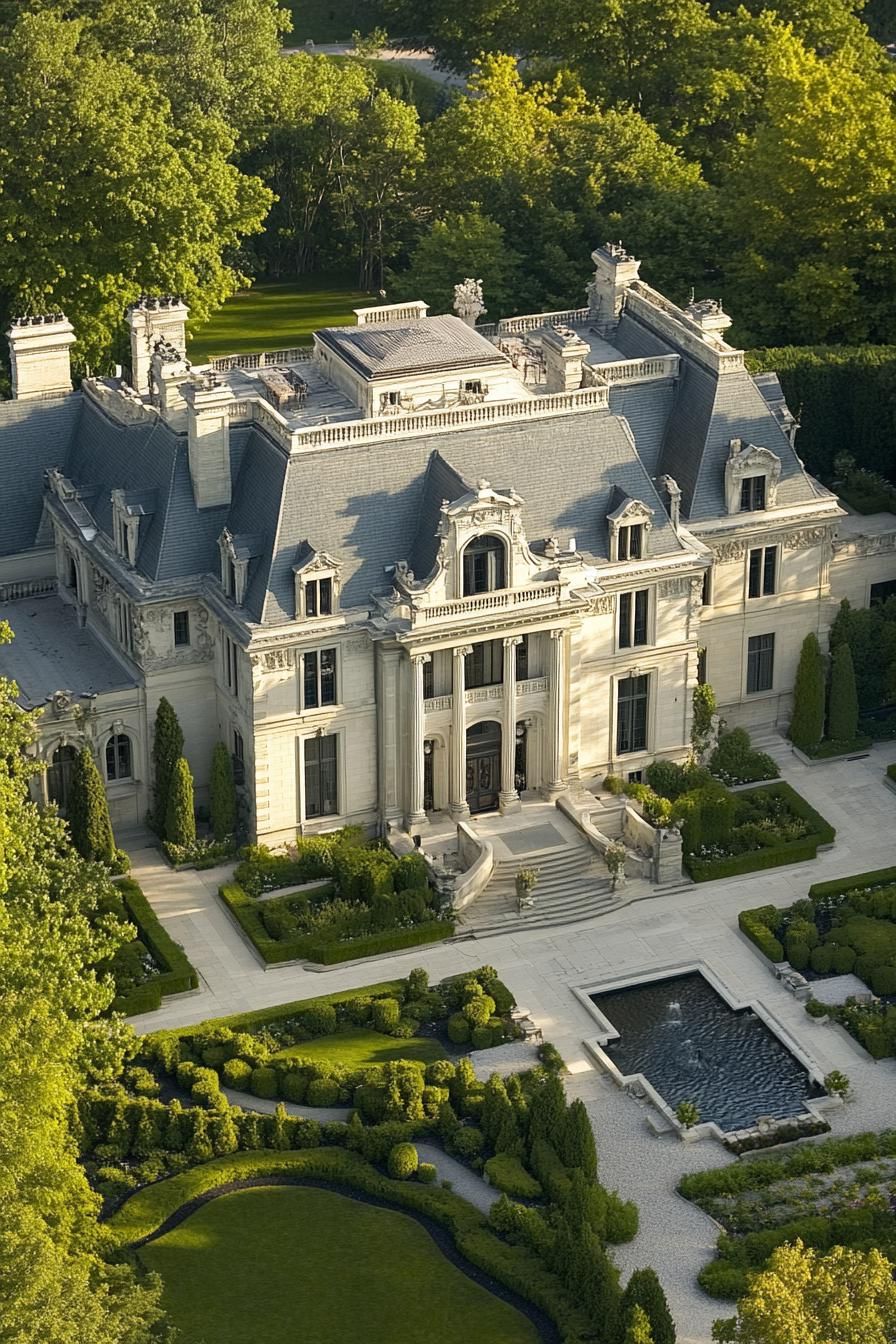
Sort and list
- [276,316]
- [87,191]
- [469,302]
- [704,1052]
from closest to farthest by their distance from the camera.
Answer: [704,1052] < [469,302] < [87,191] < [276,316]

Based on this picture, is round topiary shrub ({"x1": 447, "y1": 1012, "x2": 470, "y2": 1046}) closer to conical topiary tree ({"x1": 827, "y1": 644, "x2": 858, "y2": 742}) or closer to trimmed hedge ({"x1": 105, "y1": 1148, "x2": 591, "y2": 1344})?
trimmed hedge ({"x1": 105, "y1": 1148, "x2": 591, "y2": 1344})

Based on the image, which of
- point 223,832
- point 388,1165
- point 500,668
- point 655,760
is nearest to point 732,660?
point 655,760

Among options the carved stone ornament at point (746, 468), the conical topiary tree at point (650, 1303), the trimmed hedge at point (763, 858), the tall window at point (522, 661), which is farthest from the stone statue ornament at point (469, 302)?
the conical topiary tree at point (650, 1303)

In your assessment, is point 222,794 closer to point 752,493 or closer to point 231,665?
point 231,665

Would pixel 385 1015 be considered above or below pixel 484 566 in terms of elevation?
below

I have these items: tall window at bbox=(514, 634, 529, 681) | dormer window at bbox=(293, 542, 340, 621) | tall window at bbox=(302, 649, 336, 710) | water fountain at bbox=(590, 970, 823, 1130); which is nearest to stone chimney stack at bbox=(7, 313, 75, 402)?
dormer window at bbox=(293, 542, 340, 621)

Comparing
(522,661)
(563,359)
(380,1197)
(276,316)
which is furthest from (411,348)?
(276,316)

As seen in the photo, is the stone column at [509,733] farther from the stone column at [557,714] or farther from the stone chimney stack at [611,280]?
the stone chimney stack at [611,280]
